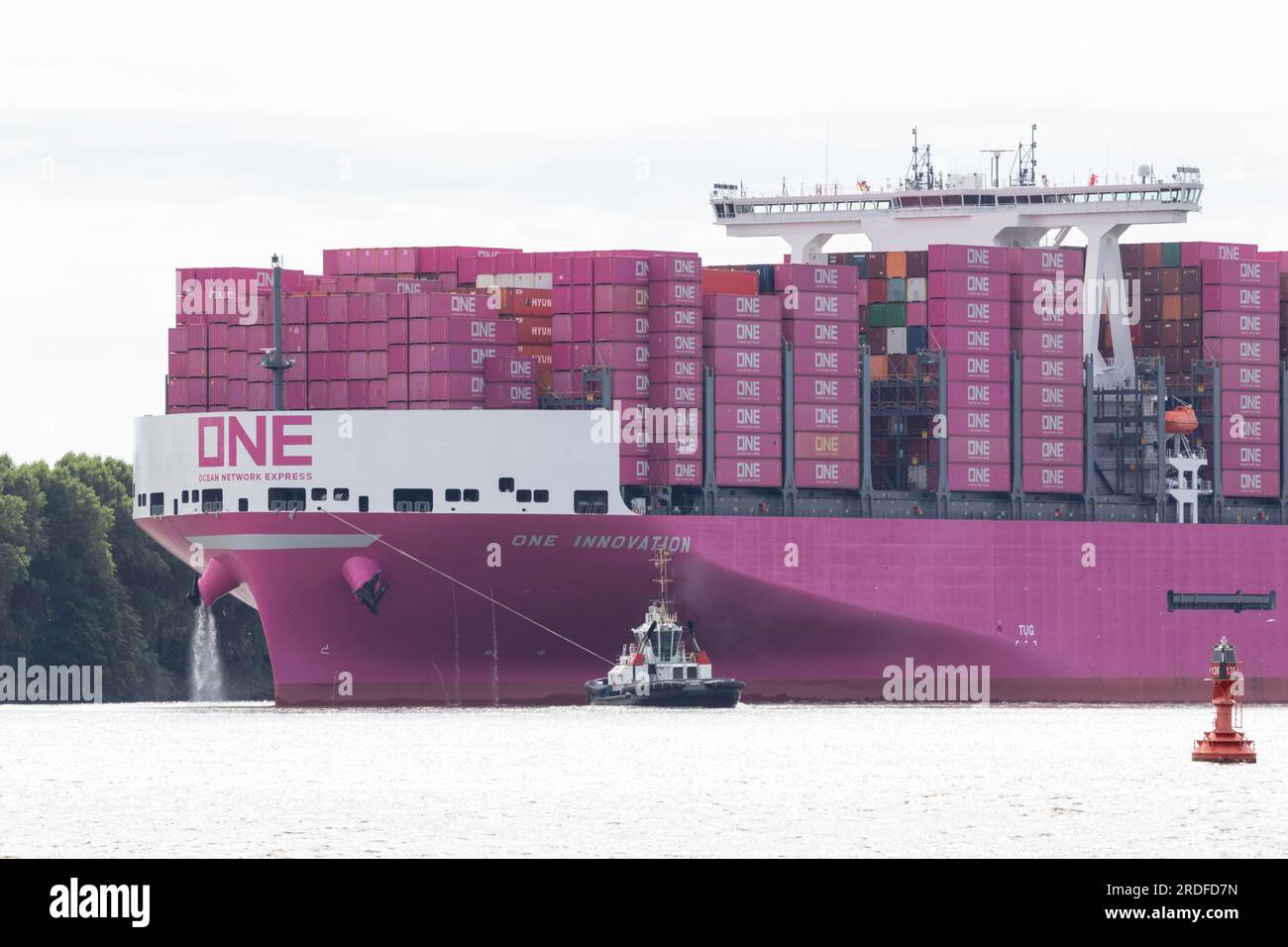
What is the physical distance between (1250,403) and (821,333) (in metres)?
15.7

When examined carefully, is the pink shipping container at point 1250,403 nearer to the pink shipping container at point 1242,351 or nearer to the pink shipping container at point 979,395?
the pink shipping container at point 1242,351

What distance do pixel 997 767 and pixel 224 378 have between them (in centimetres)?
2887

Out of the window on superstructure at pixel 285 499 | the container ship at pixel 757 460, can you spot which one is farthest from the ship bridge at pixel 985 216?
the window on superstructure at pixel 285 499

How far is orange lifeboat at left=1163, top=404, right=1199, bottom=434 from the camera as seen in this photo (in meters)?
86.2

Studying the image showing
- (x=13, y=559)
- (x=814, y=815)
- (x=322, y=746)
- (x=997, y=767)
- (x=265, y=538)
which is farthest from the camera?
(x=13, y=559)

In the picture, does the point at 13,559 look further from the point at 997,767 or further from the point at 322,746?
the point at 997,767

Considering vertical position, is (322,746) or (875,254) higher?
(875,254)

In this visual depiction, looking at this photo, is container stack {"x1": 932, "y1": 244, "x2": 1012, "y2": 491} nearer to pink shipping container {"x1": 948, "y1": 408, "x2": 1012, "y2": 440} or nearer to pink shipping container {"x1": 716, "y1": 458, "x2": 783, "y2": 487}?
pink shipping container {"x1": 948, "y1": 408, "x2": 1012, "y2": 440}

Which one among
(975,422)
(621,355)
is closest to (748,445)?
(621,355)

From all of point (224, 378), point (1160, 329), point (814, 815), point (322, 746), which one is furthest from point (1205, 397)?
point (814, 815)

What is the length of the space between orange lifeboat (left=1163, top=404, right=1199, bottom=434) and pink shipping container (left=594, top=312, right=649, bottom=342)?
18.5 m

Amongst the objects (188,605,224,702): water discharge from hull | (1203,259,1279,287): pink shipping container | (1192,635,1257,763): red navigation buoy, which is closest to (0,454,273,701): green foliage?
(188,605,224,702): water discharge from hull

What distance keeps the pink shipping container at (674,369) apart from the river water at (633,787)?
8.89m

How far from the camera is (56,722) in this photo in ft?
267
